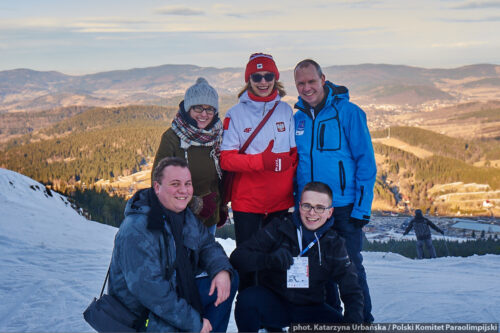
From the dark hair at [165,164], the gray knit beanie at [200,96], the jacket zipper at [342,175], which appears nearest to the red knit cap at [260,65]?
the gray knit beanie at [200,96]

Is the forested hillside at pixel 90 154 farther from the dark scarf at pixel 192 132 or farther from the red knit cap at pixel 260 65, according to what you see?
the red knit cap at pixel 260 65

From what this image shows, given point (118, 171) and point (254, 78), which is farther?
point (118, 171)

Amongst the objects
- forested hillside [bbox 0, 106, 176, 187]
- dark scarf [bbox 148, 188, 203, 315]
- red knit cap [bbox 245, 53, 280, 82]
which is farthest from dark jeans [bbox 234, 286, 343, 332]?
forested hillside [bbox 0, 106, 176, 187]

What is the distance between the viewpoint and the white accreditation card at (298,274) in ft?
10.5

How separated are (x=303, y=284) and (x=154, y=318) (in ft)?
3.57

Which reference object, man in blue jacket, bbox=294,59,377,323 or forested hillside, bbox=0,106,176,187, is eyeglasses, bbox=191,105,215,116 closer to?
man in blue jacket, bbox=294,59,377,323

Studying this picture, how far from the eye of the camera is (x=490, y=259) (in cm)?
784

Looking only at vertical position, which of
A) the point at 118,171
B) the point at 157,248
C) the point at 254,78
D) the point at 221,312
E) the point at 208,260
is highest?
the point at 254,78

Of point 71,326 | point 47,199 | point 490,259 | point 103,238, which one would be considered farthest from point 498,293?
point 47,199

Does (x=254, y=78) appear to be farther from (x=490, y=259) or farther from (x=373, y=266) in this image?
(x=490, y=259)

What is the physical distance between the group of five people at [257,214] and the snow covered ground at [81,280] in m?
1.26

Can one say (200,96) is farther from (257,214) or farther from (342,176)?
(342,176)

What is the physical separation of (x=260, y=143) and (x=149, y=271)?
1.47 metres

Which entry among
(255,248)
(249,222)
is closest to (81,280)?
(249,222)
